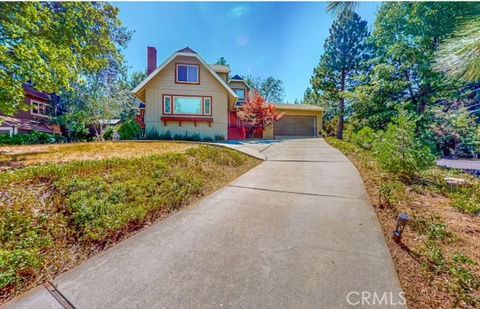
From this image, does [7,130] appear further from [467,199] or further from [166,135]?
[467,199]

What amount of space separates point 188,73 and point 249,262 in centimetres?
1493

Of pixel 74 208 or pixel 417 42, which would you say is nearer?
pixel 74 208

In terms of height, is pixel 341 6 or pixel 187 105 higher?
pixel 187 105

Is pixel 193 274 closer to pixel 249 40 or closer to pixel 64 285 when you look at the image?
pixel 64 285

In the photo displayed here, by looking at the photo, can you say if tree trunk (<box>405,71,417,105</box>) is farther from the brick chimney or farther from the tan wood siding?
the brick chimney

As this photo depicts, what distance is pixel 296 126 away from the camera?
73.0ft

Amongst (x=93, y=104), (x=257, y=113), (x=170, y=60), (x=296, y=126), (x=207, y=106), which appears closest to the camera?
(x=170, y=60)

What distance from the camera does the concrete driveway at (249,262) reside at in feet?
6.31

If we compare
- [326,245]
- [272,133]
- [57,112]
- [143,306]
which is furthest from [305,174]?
[57,112]

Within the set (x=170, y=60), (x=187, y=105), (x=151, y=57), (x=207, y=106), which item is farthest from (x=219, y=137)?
(x=151, y=57)

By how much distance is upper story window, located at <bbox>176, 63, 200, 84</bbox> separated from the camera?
14734mm

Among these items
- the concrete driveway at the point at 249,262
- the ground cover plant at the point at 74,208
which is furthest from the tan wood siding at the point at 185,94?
the concrete driveway at the point at 249,262

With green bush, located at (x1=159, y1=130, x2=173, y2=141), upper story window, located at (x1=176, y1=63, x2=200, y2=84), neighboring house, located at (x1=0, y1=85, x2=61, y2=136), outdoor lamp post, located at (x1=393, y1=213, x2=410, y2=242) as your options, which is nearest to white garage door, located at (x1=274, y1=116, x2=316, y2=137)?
upper story window, located at (x1=176, y1=63, x2=200, y2=84)

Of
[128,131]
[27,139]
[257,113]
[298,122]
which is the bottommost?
[27,139]
